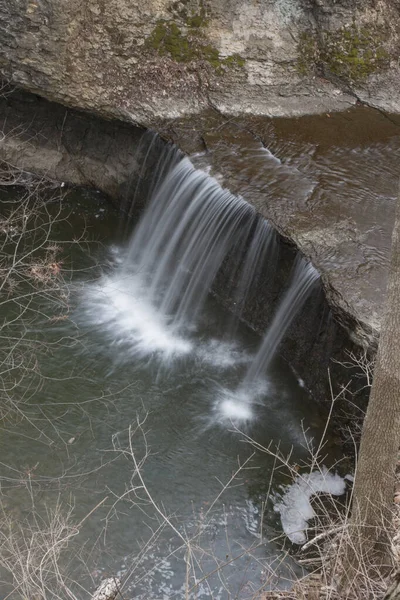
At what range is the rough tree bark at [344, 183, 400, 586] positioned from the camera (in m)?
4.79

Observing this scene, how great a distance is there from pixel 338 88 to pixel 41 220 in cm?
548

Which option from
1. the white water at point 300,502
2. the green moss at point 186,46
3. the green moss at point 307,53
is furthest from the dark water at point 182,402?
the green moss at point 186,46

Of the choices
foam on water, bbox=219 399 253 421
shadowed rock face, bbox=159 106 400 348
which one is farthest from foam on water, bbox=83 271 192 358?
shadowed rock face, bbox=159 106 400 348

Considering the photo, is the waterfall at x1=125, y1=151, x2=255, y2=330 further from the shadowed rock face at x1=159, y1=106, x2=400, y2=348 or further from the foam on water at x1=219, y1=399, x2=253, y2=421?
the foam on water at x1=219, y1=399, x2=253, y2=421

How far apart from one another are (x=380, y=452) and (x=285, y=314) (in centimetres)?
429

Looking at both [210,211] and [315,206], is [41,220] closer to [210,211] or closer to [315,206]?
[210,211]

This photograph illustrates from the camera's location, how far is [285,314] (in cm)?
936

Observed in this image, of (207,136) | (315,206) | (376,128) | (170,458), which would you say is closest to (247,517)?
(170,458)

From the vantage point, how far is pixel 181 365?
9.62 m

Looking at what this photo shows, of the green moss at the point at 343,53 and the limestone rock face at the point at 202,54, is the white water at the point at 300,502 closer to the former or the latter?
the limestone rock face at the point at 202,54

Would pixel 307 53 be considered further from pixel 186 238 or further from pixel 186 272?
pixel 186 272

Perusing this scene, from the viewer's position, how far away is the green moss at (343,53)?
12.1 m

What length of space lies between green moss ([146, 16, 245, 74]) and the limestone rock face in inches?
0.6

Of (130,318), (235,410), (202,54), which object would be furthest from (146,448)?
(202,54)
